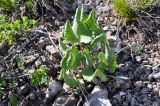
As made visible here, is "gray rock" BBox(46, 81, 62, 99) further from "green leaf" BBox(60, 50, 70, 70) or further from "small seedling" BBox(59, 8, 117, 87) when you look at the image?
"green leaf" BBox(60, 50, 70, 70)

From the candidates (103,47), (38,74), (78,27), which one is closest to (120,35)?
(103,47)

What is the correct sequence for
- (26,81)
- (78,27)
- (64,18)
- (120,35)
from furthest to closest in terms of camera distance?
(64,18), (120,35), (26,81), (78,27)

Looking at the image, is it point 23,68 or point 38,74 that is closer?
point 38,74

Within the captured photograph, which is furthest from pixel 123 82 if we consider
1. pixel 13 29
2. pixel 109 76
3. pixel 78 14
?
pixel 13 29

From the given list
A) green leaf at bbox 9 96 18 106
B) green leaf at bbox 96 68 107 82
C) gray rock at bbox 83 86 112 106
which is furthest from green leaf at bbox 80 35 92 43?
green leaf at bbox 9 96 18 106

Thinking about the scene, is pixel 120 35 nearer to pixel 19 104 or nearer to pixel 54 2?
pixel 54 2

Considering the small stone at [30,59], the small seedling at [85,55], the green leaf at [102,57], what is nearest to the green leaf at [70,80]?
the small seedling at [85,55]
